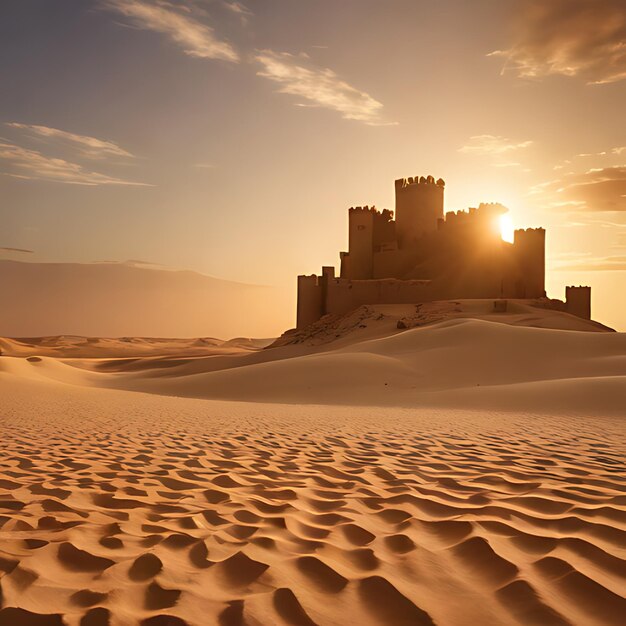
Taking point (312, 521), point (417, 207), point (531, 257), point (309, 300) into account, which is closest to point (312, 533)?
point (312, 521)

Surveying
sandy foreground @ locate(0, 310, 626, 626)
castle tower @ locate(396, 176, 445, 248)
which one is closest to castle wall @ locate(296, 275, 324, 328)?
castle tower @ locate(396, 176, 445, 248)

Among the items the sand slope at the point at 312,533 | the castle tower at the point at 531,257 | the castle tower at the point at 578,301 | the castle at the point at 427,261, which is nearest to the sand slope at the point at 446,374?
the sand slope at the point at 312,533

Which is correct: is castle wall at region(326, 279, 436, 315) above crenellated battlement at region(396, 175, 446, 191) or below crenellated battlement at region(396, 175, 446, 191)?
below

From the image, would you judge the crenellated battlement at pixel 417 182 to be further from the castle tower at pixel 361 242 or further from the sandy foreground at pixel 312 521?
the sandy foreground at pixel 312 521

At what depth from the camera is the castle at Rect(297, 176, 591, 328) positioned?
117ft

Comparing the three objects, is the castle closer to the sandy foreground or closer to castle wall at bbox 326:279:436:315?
castle wall at bbox 326:279:436:315

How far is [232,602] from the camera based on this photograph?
217cm

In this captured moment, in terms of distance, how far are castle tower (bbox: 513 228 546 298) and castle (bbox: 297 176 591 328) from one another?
0.07 meters

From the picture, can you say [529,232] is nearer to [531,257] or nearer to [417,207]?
[531,257]

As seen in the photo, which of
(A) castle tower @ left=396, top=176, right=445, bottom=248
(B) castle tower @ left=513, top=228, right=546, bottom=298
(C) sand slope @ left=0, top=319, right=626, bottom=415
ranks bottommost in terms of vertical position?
(C) sand slope @ left=0, top=319, right=626, bottom=415

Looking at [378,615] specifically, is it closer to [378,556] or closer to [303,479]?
[378,556]

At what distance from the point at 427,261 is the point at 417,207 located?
5.63 metres

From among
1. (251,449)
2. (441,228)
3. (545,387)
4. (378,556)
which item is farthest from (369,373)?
(441,228)

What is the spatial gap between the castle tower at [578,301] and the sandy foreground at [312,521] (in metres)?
30.9
